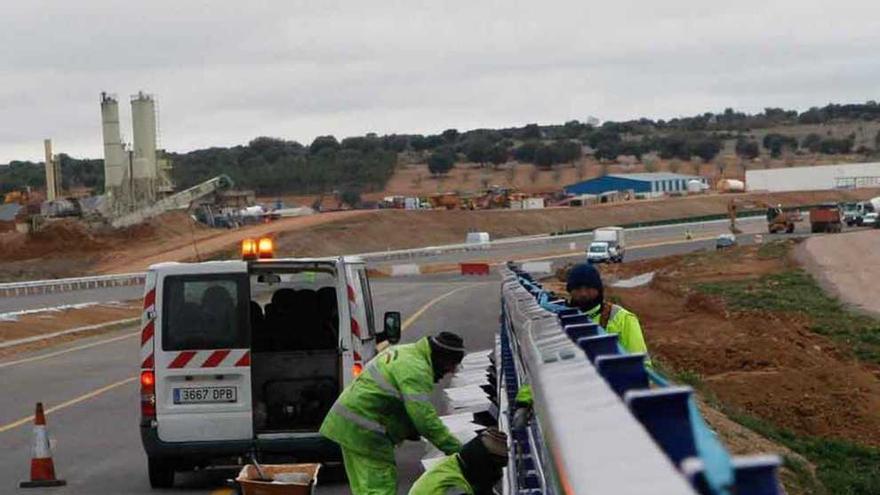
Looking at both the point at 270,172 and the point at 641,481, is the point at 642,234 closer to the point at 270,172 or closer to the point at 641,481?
the point at 270,172

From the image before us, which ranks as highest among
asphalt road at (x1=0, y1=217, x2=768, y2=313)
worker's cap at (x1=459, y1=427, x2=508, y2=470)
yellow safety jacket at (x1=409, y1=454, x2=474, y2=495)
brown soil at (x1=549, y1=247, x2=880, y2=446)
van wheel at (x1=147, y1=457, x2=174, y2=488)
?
worker's cap at (x1=459, y1=427, x2=508, y2=470)

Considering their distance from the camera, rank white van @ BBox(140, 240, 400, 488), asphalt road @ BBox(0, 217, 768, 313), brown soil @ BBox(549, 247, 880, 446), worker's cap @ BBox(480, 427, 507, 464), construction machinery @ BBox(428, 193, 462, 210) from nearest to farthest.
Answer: worker's cap @ BBox(480, 427, 507, 464) → white van @ BBox(140, 240, 400, 488) → brown soil @ BBox(549, 247, 880, 446) → asphalt road @ BBox(0, 217, 768, 313) → construction machinery @ BBox(428, 193, 462, 210)

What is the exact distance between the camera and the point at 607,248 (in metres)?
76.4

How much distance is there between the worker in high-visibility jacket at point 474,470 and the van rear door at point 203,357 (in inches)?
273

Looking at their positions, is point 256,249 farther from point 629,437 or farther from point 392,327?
point 629,437

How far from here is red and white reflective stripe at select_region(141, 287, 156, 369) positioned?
45.0 feet

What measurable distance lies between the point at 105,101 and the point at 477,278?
3797 centimetres

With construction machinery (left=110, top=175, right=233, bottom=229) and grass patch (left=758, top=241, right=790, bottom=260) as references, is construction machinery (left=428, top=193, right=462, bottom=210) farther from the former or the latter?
grass patch (left=758, top=241, right=790, bottom=260)

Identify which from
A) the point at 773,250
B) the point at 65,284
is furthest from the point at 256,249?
the point at 773,250

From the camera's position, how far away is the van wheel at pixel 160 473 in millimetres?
13914

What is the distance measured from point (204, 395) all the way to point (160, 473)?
0.88 meters

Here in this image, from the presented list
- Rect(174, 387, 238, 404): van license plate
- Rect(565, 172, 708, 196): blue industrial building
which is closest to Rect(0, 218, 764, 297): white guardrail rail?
Rect(174, 387, 238, 404): van license plate

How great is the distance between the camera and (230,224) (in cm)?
10438

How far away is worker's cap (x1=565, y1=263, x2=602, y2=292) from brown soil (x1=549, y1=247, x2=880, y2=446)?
12708 mm
